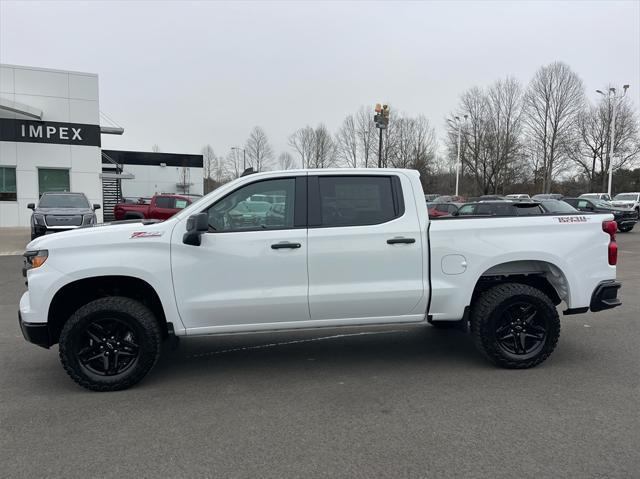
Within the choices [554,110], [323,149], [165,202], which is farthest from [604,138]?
[165,202]

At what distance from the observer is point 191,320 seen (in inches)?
179

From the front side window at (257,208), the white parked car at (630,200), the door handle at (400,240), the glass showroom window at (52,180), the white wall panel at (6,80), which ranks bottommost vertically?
the door handle at (400,240)

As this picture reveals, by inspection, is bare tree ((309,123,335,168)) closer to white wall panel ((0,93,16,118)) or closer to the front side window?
white wall panel ((0,93,16,118))

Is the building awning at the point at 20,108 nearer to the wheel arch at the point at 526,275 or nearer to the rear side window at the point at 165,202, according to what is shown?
the rear side window at the point at 165,202

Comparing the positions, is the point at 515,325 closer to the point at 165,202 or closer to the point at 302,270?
the point at 302,270

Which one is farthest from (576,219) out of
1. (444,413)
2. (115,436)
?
(115,436)

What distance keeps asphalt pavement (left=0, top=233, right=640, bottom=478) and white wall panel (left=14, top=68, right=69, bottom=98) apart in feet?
66.5

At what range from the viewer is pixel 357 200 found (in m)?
4.84

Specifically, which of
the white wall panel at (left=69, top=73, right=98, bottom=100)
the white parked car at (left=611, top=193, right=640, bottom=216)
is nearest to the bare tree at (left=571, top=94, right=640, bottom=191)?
the white parked car at (left=611, top=193, right=640, bottom=216)

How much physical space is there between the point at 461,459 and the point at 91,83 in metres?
24.7

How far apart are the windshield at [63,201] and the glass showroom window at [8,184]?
791cm

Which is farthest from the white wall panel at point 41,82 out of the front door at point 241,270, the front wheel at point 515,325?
the front wheel at point 515,325

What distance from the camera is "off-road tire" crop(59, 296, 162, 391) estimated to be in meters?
4.37

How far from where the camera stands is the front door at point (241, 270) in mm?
4488
